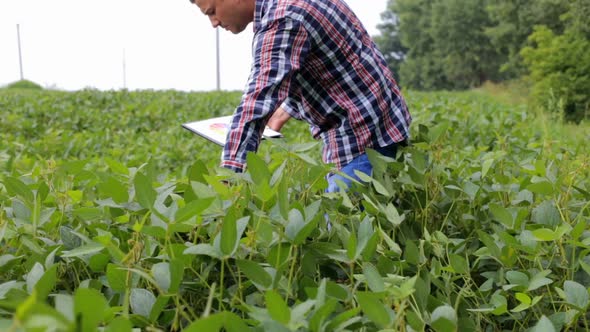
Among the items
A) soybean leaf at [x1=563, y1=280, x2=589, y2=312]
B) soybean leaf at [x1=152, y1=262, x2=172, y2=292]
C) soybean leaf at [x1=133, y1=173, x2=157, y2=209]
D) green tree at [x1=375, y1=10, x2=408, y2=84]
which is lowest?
green tree at [x1=375, y1=10, x2=408, y2=84]

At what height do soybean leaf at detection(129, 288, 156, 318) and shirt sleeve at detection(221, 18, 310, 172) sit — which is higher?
shirt sleeve at detection(221, 18, 310, 172)

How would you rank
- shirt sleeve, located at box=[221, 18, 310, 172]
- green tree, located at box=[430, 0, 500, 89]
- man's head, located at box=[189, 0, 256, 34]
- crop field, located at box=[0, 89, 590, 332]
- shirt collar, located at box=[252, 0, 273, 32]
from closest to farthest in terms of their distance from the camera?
crop field, located at box=[0, 89, 590, 332] < shirt sleeve, located at box=[221, 18, 310, 172] < shirt collar, located at box=[252, 0, 273, 32] < man's head, located at box=[189, 0, 256, 34] < green tree, located at box=[430, 0, 500, 89]

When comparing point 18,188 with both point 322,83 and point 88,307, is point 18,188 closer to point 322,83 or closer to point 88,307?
point 88,307

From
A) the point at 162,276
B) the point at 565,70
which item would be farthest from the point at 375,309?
the point at 565,70

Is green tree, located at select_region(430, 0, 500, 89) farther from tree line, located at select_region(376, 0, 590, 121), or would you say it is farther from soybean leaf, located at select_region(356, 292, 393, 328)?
soybean leaf, located at select_region(356, 292, 393, 328)

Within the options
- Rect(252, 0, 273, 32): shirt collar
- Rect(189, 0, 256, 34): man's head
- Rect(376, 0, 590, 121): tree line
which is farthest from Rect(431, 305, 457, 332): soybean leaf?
Rect(376, 0, 590, 121): tree line

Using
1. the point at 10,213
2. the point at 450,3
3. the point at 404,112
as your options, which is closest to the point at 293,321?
the point at 10,213

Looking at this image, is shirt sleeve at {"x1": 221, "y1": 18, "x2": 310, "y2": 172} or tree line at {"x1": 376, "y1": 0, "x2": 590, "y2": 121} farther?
tree line at {"x1": 376, "y1": 0, "x2": 590, "y2": 121}

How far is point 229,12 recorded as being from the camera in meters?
2.55

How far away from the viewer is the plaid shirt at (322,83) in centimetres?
211

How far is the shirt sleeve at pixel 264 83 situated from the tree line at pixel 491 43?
A: 749 inches

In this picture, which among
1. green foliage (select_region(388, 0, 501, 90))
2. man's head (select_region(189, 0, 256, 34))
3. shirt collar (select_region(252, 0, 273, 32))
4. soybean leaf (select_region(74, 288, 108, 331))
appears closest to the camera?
soybean leaf (select_region(74, 288, 108, 331))

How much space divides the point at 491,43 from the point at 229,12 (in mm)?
52872

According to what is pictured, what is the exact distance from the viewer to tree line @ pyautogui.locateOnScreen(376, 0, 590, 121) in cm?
2159
